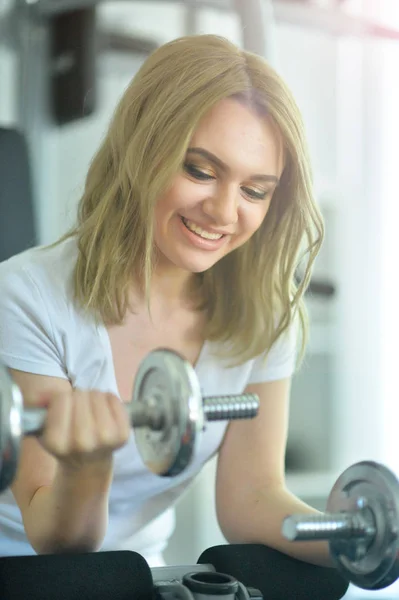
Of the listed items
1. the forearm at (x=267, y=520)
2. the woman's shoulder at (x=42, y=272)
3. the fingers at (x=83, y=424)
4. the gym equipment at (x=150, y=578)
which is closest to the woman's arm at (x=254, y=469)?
the forearm at (x=267, y=520)

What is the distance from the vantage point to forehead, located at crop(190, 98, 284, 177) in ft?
2.60

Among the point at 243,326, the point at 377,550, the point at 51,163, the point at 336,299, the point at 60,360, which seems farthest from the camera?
the point at 336,299

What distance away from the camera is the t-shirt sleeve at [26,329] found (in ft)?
2.59

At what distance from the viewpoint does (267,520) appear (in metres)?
0.87

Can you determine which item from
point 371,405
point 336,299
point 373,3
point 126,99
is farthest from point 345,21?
point 371,405

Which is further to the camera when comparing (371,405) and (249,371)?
(371,405)

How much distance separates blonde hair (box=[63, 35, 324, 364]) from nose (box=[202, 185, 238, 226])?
47 millimetres

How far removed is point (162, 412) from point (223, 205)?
12.0 inches

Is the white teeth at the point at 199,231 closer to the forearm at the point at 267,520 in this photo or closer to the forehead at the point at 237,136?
the forehead at the point at 237,136

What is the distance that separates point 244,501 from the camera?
0.94 meters

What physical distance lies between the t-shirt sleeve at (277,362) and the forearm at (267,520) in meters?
0.13

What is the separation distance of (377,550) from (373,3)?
0.92 m

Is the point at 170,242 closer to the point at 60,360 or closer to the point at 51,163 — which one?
the point at 60,360

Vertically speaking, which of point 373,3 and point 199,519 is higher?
point 373,3
